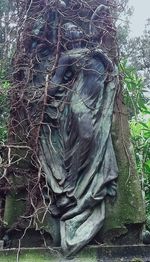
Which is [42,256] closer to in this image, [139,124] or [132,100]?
[132,100]

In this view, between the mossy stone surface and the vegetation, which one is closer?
the mossy stone surface

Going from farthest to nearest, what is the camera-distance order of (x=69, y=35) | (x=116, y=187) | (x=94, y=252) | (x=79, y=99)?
(x=69, y=35), (x=79, y=99), (x=116, y=187), (x=94, y=252)

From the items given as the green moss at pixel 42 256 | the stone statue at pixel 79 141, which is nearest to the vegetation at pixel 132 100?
the stone statue at pixel 79 141

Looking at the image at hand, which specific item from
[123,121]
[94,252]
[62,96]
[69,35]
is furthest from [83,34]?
[94,252]

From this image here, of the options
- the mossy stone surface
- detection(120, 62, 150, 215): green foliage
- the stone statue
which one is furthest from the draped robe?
detection(120, 62, 150, 215): green foliage

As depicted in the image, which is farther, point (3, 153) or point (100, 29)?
point (100, 29)

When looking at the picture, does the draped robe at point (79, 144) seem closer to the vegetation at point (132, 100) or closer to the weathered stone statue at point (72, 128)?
the weathered stone statue at point (72, 128)

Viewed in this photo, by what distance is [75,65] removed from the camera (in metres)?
3.71

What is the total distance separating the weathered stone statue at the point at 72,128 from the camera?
3229 mm

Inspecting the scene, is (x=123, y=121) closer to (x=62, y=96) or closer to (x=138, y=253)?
(x=62, y=96)

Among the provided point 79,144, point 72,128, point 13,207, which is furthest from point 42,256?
point 72,128

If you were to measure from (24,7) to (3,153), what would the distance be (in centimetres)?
147

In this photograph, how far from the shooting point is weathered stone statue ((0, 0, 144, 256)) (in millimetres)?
3229

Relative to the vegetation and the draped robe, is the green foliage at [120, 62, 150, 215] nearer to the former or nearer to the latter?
the vegetation
